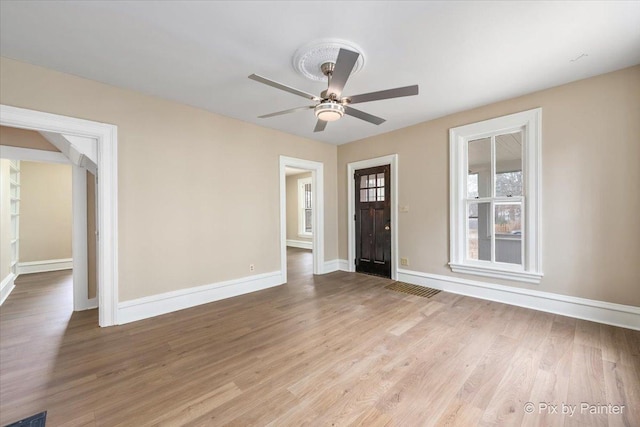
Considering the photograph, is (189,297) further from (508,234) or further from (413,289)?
(508,234)

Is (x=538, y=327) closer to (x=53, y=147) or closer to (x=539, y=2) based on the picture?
(x=539, y=2)

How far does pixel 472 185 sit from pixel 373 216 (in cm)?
175

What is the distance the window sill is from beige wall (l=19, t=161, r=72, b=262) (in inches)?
314

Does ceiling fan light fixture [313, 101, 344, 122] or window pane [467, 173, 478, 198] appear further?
window pane [467, 173, 478, 198]

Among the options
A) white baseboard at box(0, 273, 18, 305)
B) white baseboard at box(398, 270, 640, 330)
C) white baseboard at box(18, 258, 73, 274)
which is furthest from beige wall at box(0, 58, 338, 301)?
white baseboard at box(18, 258, 73, 274)

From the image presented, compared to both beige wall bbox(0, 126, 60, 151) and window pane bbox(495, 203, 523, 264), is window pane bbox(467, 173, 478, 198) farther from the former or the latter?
beige wall bbox(0, 126, 60, 151)

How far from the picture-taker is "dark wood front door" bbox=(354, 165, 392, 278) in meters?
4.75

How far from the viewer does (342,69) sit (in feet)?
6.25

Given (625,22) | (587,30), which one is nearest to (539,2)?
(587,30)

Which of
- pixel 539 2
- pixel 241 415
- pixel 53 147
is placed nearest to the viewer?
pixel 241 415

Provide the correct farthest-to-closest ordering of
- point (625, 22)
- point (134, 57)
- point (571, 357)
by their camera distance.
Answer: point (134, 57) < point (571, 357) < point (625, 22)

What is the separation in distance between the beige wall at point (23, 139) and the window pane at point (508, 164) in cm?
596

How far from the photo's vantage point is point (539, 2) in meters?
1.76

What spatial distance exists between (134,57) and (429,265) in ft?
14.8
